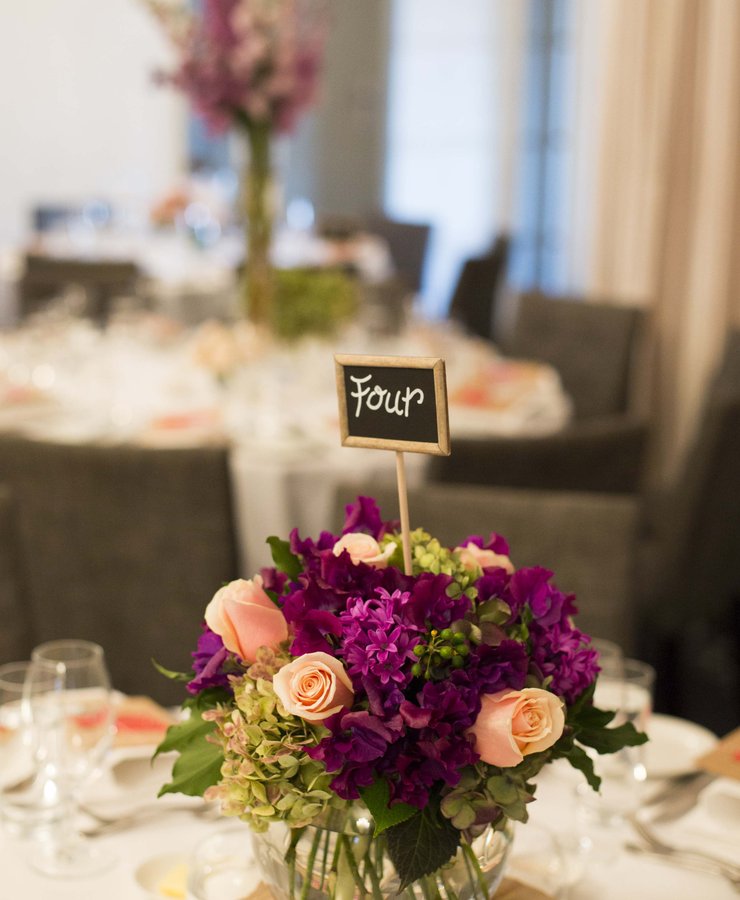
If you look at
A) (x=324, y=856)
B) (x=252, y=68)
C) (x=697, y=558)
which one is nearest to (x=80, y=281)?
(x=252, y=68)

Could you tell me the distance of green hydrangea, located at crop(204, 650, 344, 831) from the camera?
839 millimetres

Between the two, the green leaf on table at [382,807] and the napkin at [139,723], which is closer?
the green leaf on table at [382,807]

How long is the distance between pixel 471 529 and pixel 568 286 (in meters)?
3.96

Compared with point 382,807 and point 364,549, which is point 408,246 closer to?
point 364,549

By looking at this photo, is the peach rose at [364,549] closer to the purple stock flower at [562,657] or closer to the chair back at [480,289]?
the purple stock flower at [562,657]

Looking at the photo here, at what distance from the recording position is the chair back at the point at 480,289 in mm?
6145

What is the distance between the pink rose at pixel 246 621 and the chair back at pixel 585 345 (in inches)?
142

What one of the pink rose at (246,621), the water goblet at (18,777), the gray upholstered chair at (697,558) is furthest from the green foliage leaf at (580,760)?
the gray upholstered chair at (697,558)

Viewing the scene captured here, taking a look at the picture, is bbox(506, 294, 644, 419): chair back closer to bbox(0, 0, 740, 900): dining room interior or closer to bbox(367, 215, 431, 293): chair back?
bbox(0, 0, 740, 900): dining room interior

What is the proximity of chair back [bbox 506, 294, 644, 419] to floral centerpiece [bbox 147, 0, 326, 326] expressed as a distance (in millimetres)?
1587

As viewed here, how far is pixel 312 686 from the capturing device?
83 cm

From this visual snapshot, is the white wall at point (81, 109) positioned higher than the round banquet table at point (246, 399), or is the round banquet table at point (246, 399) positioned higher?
the white wall at point (81, 109)

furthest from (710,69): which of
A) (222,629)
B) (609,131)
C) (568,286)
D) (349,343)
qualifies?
(222,629)

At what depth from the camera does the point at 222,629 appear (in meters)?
0.90
